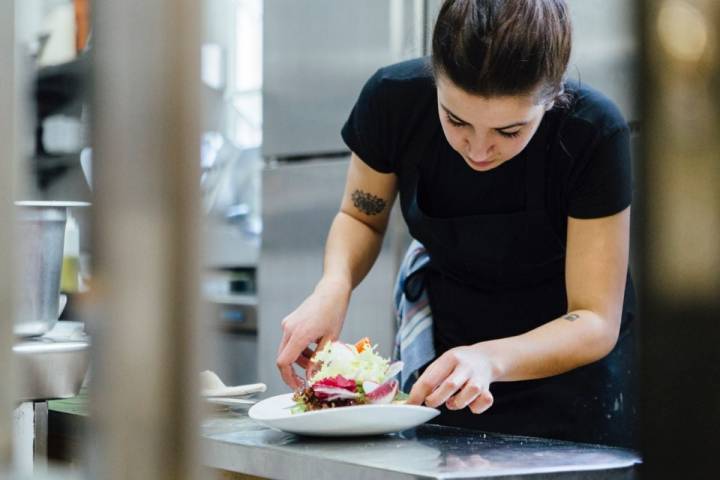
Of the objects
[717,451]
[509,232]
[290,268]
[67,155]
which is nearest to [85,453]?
[717,451]

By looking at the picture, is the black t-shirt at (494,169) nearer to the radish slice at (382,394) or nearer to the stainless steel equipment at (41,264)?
the radish slice at (382,394)

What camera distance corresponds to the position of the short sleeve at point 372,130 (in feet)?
6.94

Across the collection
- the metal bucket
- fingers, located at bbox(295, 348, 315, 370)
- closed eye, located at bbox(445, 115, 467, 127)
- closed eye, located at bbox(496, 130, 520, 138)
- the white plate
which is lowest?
the white plate

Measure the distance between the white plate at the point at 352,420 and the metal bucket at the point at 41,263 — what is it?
1.35ft

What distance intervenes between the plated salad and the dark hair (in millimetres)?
553

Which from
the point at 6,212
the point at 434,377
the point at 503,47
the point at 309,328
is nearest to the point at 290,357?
the point at 309,328

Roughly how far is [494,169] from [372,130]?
0.96ft

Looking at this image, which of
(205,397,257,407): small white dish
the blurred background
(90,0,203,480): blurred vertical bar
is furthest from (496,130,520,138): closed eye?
(90,0,203,480): blurred vertical bar

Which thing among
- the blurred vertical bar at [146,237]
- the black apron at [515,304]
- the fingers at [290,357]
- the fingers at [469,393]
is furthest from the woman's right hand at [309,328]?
the blurred vertical bar at [146,237]

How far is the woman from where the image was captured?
1.76 m

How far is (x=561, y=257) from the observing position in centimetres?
210

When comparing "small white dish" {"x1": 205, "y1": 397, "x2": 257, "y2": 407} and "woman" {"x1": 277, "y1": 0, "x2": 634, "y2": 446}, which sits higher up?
"woman" {"x1": 277, "y1": 0, "x2": 634, "y2": 446}

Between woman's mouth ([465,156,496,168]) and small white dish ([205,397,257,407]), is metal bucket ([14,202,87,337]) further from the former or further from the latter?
woman's mouth ([465,156,496,168])

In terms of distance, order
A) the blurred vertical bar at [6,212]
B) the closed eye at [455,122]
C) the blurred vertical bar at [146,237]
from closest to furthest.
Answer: the blurred vertical bar at [146,237], the blurred vertical bar at [6,212], the closed eye at [455,122]
